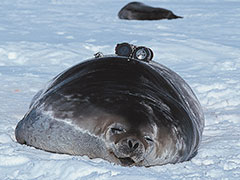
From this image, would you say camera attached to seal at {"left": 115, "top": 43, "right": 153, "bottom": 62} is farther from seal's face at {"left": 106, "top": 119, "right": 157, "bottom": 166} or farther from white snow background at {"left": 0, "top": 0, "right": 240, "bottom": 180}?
seal's face at {"left": 106, "top": 119, "right": 157, "bottom": 166}

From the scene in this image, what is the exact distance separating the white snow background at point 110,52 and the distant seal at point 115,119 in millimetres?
60

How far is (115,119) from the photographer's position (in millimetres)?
2422

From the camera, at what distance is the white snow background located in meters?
2.32

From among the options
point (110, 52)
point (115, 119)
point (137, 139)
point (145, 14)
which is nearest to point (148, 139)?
point (137, 139)

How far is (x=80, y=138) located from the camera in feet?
8.14

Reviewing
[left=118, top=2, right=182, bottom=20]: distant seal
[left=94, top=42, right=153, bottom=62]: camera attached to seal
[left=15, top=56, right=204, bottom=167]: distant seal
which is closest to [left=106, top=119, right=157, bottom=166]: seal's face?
[left=15, top=56, right=204, bottom=167]: distant seal

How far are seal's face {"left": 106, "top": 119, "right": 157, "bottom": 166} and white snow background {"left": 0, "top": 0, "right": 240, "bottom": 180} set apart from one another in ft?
0.19

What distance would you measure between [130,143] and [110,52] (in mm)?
4265

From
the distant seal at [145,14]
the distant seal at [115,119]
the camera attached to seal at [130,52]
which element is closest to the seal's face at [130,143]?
the distant seal at [115,119]

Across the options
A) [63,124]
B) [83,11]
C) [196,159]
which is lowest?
[83,11]

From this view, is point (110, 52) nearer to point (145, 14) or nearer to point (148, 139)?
point (148, 139)

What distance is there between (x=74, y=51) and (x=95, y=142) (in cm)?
409

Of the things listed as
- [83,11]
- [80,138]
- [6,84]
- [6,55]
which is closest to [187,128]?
[80,138]

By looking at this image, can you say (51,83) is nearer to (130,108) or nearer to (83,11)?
(130,108)
